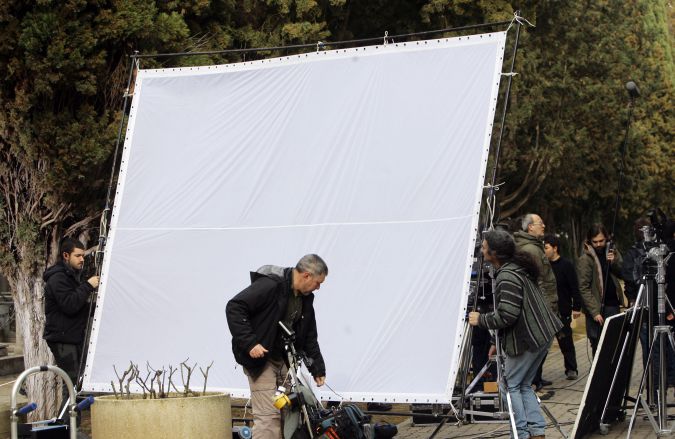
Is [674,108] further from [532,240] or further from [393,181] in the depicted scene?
[393,181]

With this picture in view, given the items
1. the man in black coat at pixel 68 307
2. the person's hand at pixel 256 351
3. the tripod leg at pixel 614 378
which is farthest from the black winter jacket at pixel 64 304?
the tripod leg at pixel 614 378

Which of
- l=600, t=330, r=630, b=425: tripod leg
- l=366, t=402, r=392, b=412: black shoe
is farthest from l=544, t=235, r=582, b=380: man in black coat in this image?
l=600, t=330, r=630, b=425: tripod leg

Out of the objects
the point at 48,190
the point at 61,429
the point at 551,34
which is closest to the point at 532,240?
the point at 48,190

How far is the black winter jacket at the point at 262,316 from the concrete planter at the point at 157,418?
0.53 meters

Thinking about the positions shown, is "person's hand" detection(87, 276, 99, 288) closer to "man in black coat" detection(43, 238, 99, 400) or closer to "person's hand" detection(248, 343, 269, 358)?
"man in black coat" detection(43, 238, 99, 400)

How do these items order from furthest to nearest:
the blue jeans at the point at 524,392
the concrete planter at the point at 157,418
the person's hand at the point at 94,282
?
the person's hand at the point at 94,282 < the blue jeans at the point at 524,392 < the concrete planter at the point at 157,418

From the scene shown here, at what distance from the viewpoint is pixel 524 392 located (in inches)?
354

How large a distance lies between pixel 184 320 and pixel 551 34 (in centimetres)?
1875

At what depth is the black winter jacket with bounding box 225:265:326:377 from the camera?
27.1ft

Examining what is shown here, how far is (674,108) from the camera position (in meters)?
41.3

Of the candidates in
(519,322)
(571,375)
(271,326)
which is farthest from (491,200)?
(571,375)

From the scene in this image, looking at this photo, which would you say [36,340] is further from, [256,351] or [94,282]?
[256,351]

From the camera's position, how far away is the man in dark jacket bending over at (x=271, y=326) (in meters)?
8.27

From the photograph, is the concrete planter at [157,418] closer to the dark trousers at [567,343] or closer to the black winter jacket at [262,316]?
the black winter jacket at [262,316]
